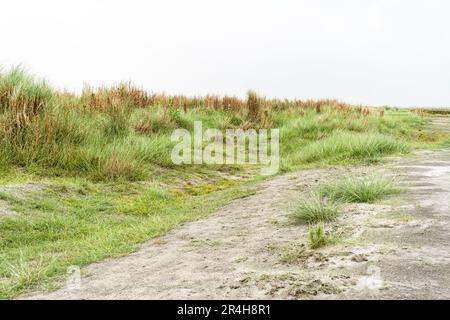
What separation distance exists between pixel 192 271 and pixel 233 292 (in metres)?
0.64

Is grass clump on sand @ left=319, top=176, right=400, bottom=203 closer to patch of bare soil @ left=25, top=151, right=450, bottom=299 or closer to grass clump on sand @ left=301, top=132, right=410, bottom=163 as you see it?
patch of bare soil @ left=25, top=151, right=450, bottom=299

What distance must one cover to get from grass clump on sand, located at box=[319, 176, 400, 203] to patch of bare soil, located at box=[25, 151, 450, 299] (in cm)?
19

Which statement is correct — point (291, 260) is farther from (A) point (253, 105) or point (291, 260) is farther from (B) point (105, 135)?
(A) point (253, 105)

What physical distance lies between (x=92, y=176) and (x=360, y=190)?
457 centimetres

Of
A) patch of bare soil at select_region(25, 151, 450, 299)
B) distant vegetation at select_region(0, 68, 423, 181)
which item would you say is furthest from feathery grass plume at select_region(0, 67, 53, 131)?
patch of bare soil at select_region(25, 151, 450, 299)

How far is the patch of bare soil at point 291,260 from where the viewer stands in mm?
2668

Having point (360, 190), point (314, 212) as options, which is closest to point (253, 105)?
point (360, 190)

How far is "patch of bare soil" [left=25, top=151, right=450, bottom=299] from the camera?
267 centimetres

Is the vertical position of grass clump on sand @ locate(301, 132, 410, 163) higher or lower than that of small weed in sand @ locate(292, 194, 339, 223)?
higher

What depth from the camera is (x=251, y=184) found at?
26.6 feet

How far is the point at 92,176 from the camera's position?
786cm

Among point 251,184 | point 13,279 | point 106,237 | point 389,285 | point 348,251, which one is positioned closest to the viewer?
point 389,285
